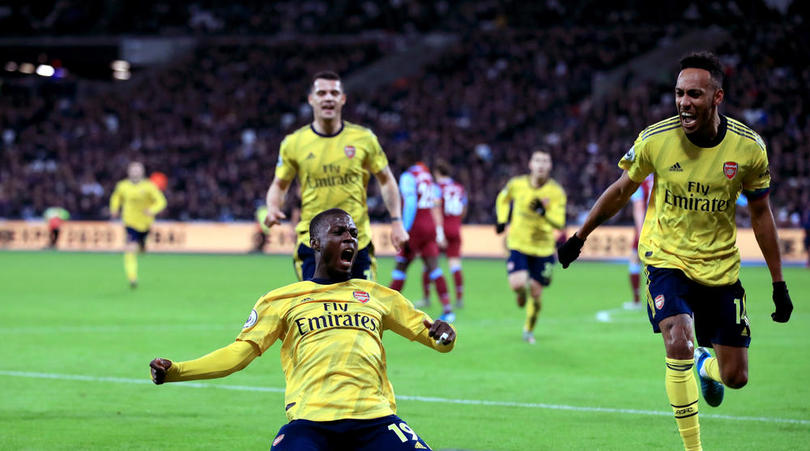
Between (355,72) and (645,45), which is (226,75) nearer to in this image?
(355,72)

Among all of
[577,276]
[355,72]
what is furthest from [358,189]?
[355,72]

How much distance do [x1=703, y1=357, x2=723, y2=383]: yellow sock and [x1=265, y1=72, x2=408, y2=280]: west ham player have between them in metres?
3.14

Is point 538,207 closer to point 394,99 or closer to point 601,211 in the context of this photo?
point 601,211

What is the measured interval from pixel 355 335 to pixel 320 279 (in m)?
0.38

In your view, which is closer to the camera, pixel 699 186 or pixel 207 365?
pixel 207 365

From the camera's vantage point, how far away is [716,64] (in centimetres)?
605

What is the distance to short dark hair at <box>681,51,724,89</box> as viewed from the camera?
599 cm

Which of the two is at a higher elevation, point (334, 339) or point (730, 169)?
point (730, 169)

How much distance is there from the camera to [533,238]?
487 inches

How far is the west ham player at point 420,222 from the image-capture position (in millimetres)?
15094

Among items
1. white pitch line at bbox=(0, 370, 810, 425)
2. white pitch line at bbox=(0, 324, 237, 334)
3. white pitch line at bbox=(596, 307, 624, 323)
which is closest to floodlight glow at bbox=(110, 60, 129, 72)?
white pitch line at bbox=(0, 324, 237, 334)

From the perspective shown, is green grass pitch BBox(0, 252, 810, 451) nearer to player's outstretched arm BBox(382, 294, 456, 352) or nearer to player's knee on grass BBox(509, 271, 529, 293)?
player's knee on grass BBox(509, 271, 529, 293)

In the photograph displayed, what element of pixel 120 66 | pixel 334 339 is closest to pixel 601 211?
pixel 334 339

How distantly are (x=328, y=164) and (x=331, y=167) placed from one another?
0.12 feet
